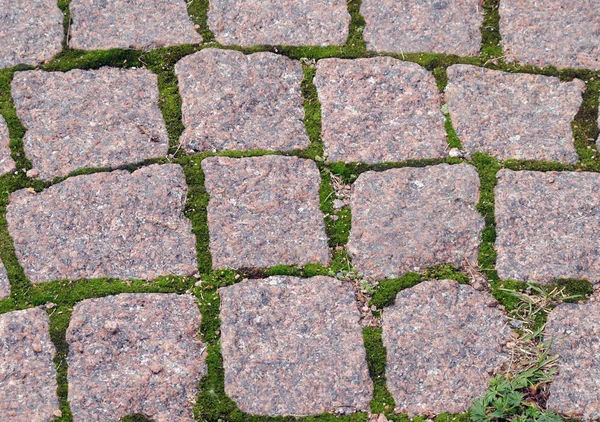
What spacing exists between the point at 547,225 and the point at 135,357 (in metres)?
1.49

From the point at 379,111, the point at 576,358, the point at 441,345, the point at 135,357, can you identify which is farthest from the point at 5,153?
the point at 576,358

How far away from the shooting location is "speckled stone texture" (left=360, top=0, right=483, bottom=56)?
315 centimetres

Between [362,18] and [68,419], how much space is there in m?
1.94

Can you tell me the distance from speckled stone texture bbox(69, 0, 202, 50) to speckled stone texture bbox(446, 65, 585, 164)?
1.10m

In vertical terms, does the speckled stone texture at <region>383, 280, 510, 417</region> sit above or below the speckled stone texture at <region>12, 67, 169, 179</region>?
below

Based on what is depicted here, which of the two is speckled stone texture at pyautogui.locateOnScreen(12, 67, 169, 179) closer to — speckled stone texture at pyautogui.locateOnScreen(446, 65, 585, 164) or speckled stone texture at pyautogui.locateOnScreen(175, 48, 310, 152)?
speckled stone texture at pyautogui.locateOnScreen(175, 48, 310, 152)

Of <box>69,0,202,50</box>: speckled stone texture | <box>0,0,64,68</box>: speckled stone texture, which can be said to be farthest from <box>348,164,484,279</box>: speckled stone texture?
<box>0,0,64,68</box>: speckled stone texture

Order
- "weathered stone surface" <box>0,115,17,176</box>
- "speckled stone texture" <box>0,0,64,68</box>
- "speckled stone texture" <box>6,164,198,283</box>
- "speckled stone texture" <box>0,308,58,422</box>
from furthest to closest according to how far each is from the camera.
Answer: "speckled stone texture" <box>0,0,64,68</box>, "weathered stone surface" <box>0,115,17,176</box>, "speckled stone texture" <box>6,164,198,283</box>, "speckled stone texture" <box>0,308,58,422</box>

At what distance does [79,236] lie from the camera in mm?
2684

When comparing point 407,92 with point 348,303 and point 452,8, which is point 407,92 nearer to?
point 452,8

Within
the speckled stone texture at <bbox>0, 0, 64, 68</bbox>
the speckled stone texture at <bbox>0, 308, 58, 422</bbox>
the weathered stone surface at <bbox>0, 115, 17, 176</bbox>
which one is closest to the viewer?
the speckled stone texture at <bbox>0, 308, 58, 422</bbox>

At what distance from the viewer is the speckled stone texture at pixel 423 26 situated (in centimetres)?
315

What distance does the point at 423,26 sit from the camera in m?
3.20

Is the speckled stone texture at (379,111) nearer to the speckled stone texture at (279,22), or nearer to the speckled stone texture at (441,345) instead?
the speckled stone texture at (279,22)
